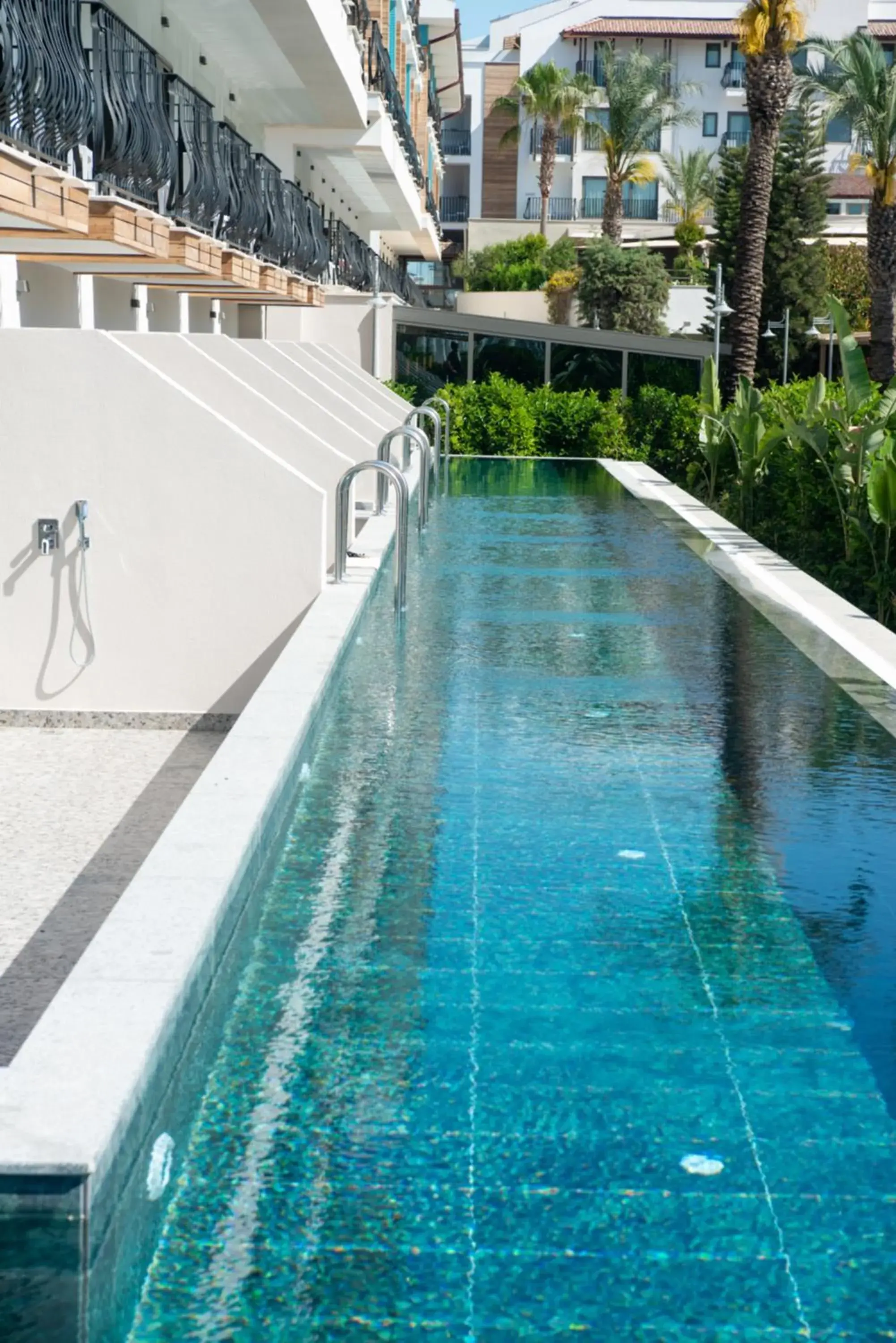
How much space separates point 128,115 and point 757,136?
16.8 meters

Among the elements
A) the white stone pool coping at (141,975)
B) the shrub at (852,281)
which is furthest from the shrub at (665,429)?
the white stone pool coping at (141,975)

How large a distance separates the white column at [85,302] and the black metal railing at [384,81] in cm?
879

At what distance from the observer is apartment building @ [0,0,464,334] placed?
436 inches

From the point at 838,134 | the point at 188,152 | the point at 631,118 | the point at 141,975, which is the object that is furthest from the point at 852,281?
the point at 141,975

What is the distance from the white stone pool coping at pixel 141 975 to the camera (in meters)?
3.26

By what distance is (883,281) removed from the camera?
1442 inches

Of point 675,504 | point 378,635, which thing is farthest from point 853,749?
point 675,504

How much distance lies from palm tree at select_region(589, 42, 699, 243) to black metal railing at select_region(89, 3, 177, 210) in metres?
45.9

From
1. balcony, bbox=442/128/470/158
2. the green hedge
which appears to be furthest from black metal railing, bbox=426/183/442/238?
balcony, bbox=442/128/470/158

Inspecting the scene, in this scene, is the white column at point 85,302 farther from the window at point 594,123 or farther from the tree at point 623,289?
the window at point 594,123

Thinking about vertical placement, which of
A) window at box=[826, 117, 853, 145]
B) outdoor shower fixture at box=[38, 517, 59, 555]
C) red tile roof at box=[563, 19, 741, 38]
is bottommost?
outdoor shower fixture at box=[38, 517, 59, 555]

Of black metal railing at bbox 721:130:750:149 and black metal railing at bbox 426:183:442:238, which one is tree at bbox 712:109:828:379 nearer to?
black metal railing at bbox 426:183:442:238

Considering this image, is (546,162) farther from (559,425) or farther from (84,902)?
(84,902)

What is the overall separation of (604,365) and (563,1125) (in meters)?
29.9
